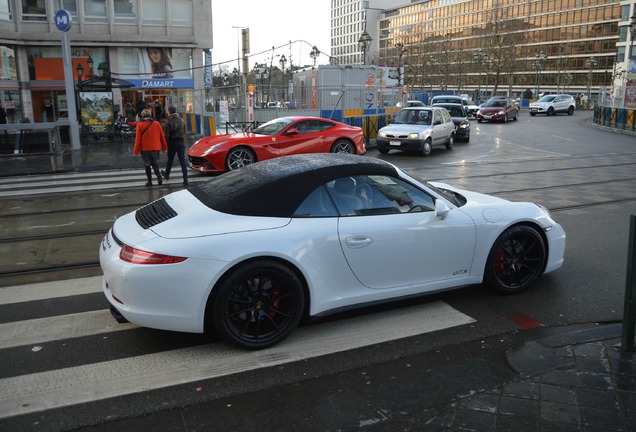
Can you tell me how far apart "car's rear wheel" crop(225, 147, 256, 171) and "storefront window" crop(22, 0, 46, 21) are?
95.5 ft

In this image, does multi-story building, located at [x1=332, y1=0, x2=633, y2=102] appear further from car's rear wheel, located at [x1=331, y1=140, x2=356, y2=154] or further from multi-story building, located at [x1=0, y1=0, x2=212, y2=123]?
car's rear wheel, located at [x1=331, y1=140, x2=356, y2=154]

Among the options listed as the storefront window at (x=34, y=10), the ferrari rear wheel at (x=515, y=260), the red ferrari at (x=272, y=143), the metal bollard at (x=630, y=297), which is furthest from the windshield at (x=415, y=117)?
the storefront window at (x=34, y=10)

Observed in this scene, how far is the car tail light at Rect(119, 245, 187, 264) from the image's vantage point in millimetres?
3938

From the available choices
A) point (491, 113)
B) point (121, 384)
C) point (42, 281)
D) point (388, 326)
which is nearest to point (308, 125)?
point (42, 281)

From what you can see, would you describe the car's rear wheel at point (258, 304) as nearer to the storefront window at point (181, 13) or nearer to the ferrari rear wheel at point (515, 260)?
the ferrari rear wheel at point (515, 260)

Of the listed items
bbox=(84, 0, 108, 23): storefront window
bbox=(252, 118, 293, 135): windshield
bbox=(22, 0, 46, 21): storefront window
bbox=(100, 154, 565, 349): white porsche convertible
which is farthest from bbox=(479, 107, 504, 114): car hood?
bbox=(100, 154, 565, 349): white porsche convertible

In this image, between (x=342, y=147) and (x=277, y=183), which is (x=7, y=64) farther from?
(x=277, y=183)

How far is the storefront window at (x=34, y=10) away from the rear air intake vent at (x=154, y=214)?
121 ft

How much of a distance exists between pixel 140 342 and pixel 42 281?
7.28ft

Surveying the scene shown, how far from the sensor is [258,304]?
415 centimetres

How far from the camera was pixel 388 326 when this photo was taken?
4664 mm

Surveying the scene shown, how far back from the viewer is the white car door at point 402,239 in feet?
14.8

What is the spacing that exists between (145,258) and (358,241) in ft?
5.40

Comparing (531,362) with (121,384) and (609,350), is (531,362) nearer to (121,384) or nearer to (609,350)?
(609,350)
